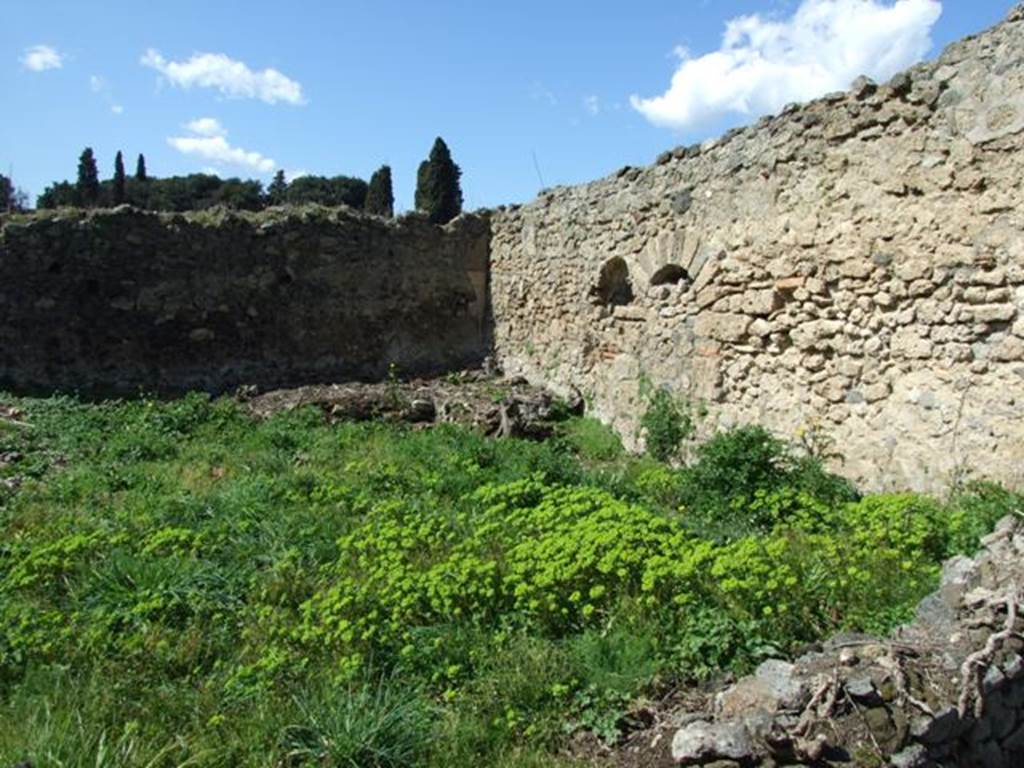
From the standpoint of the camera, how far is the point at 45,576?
4824 mm

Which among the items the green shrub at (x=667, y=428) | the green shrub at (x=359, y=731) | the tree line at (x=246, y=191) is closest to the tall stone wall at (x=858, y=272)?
the green shrub at (x=667, y=428)

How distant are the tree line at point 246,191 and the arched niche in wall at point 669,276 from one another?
19.1 metres

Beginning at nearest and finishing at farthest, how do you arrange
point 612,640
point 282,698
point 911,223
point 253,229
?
1. point 282,698
2. point 612,640
3. point 911,223
4. point 253,229

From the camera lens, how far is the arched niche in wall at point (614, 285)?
9.78 metres

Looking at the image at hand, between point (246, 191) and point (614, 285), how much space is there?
33.7m

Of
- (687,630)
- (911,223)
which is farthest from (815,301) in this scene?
(687,630)

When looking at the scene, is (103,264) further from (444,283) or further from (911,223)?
(911,223)

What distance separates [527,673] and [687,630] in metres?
0.80

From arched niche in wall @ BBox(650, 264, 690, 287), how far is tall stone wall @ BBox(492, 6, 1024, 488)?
2 centimetres

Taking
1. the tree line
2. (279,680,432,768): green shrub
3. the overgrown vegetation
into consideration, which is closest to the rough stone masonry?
the overgrown vegetation

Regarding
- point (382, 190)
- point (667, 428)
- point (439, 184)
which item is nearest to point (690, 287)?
point (667, 428)

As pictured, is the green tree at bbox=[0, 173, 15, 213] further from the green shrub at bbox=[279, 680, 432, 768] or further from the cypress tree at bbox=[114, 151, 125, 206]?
the green shrub at bbox=[279, 680, 432, 768]

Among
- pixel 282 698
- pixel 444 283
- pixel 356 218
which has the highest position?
pixel 356 218

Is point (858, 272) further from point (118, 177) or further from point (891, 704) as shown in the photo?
point (118, 177)
